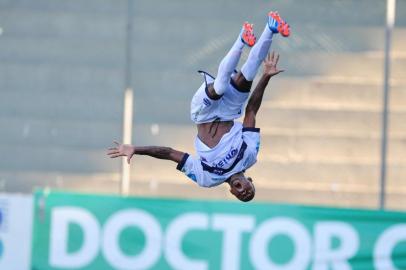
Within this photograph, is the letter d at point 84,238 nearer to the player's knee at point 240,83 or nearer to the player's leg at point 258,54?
the player's knee at point 240,83

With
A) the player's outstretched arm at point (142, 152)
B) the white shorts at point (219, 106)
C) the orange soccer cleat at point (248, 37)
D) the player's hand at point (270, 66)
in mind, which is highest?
the orange soccer cleat at point (248, 37)

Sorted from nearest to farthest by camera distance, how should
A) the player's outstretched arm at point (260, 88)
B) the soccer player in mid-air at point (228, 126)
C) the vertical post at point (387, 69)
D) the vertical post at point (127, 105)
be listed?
the player's outstretched arm at point (260, 88)
the soccer player in mid-air at point (228, 126)
the vertical post at point (387, 69)
the vertical post at point (127, 105)

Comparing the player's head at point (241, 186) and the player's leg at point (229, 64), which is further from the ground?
the player's leg at point (229, 64)

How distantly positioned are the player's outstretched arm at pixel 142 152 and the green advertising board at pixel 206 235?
3312mm

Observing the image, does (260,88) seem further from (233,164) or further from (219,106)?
(233,164)

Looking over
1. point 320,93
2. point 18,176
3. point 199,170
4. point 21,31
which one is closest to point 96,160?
point 18,176

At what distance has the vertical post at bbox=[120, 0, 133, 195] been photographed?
1461cm

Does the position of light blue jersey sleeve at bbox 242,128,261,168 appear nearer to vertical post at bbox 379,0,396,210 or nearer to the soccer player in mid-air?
the soccer player in mid-air

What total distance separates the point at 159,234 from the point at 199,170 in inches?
133

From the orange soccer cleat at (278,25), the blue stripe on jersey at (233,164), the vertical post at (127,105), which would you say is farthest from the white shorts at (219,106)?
the vertical post at (127,105)

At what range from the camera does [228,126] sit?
1069 cm

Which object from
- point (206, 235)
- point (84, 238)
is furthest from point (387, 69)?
point (84, 238)

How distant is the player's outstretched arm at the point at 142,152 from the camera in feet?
33.3

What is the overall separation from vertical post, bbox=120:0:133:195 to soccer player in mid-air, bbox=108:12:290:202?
3948 millimetres
